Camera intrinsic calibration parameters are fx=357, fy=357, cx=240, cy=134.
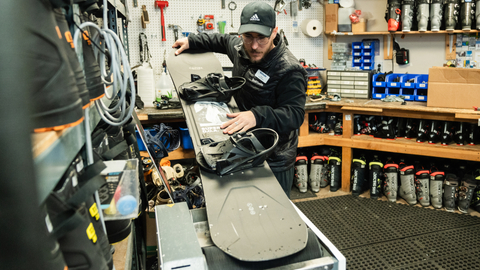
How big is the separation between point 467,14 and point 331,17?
133cm

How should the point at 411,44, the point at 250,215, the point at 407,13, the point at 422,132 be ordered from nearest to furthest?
the point at 250,215 → the point at 422,132 → the point at 407,13 → the point at 411,44

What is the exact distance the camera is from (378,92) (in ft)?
12.7

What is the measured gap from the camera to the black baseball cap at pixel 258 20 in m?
1.82

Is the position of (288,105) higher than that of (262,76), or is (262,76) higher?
(262,76)

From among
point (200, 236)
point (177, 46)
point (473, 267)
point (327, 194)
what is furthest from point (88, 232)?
point (327, 194)

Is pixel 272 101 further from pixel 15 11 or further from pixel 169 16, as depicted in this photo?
pixel 169 16

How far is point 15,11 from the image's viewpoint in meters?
0.35

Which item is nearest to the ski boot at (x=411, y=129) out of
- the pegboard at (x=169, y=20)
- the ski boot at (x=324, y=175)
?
the ski boot at (x=324, y=175)

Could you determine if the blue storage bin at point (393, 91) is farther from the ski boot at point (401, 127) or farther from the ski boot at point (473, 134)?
the ski boot at point (473, 134)

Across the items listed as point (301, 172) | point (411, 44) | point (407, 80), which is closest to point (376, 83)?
point (407, 80)

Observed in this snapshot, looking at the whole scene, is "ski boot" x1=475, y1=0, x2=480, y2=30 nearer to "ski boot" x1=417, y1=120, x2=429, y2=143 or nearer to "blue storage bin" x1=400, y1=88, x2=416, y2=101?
"blue storage bin" x1=400, y1=88, x2=416, y2=101

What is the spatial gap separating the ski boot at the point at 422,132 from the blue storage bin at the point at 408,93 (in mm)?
296

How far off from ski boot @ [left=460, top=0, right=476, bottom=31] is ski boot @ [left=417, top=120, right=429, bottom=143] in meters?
1.01

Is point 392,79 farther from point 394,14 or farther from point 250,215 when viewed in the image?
point 250,215
